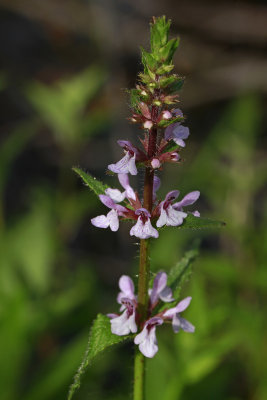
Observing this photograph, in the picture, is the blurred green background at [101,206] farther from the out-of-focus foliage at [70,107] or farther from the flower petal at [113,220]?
the flower petal at [113,220]

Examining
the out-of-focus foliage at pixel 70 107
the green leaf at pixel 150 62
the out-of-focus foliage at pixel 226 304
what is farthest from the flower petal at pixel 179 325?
the out-of-focus foliage at pixel 70 107

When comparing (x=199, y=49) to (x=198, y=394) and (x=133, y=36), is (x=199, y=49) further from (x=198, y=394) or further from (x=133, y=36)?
(x=198, y=394)

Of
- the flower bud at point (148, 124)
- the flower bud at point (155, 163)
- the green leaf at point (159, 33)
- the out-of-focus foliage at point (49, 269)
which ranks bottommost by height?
the out-of-focus foliage at point (49, 269)

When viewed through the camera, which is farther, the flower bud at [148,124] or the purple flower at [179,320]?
the purple flower at [179,320]

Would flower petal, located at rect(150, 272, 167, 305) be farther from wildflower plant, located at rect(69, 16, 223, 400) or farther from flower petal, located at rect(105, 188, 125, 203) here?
flower petal, located at rect(105, 188, 125, 203)

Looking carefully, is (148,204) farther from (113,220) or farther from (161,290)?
(161,290)

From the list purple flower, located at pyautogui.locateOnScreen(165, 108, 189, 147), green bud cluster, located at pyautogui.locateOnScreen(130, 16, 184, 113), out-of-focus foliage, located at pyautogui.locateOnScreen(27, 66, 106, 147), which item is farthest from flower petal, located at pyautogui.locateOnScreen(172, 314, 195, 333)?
out-of-focus foliage, located at pyautogui.locateOnScreen(27, 66, 106, 147)

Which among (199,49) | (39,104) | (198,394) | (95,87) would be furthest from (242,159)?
(199,49)

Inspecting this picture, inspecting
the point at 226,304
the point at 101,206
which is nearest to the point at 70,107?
the point at 101,206
